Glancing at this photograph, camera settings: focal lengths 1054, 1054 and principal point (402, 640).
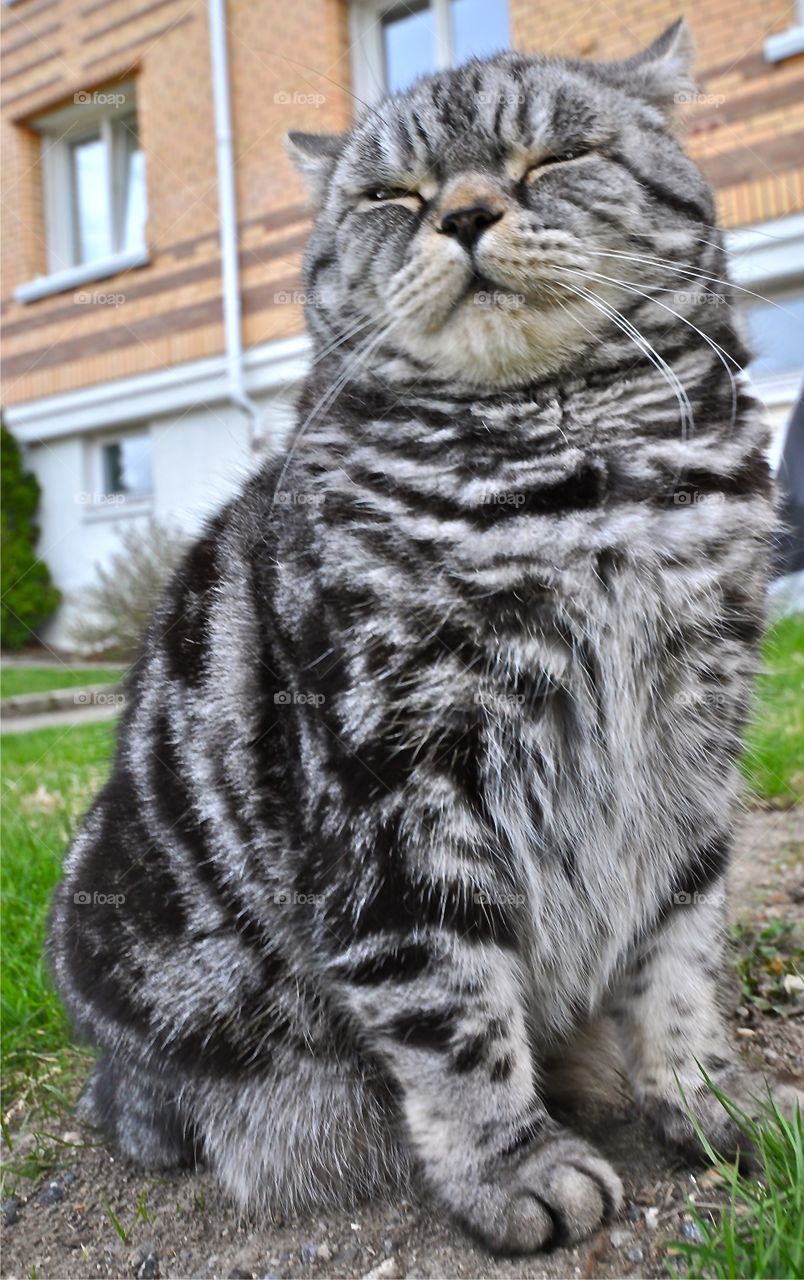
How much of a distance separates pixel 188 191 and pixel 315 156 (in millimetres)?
7172

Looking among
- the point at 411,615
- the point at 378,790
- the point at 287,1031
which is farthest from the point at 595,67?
the point at 287,1031

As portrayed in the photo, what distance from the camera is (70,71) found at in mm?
8828

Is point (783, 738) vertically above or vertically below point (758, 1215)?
above

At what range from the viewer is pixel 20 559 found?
9.77 meters

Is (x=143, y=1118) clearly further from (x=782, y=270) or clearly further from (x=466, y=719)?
(x=782, y=270)

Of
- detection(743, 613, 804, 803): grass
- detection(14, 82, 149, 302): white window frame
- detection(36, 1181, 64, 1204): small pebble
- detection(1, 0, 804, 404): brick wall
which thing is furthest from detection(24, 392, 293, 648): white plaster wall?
detection(36, 1181, 64, 1204): small pebble

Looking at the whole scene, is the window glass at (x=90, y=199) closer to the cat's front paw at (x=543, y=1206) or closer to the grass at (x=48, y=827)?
the grass at (x=48, y=827)

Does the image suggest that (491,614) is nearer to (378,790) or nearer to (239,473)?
(378,790)

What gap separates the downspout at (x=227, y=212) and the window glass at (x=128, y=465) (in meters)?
1.80

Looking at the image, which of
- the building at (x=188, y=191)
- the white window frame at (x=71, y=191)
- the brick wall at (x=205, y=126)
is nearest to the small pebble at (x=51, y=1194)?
the building at (x=188, y=191)

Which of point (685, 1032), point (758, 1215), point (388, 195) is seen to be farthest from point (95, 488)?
point (758, 1215)

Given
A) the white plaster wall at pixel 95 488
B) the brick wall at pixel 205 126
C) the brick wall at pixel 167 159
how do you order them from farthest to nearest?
the white plaster wall at pixel 95 488
the brick wall at pixel 167 159
the brick wall at pixel 205 126

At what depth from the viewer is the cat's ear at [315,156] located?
2000 mm

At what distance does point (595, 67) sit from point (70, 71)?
27.9 ft
